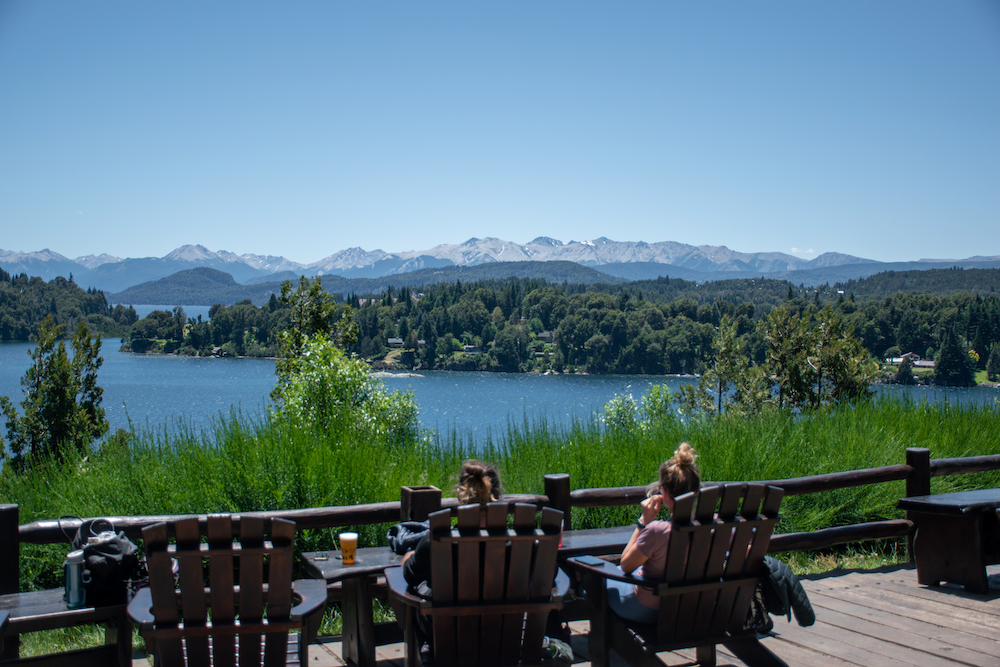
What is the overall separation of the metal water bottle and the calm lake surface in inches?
1823

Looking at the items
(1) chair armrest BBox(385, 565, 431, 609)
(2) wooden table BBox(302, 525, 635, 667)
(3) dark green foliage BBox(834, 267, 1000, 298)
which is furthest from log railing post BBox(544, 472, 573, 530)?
(3) dark green foliage BBox(834, 267, 1000, 298)

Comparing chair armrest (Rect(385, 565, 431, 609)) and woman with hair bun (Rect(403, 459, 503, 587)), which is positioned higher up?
woman with hair bun (Rect(403, 459, 503, 587))

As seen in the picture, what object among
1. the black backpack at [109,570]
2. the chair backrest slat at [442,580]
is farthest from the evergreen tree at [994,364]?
the black backpack at [109,570]

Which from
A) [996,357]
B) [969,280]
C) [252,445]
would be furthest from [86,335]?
[969,280]

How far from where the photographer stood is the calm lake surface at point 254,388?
2463 inches

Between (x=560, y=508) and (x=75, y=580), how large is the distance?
7.39 feet

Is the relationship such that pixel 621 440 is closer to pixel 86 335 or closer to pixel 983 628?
pixel 983 628

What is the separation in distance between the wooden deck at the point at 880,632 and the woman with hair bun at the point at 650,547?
52cm

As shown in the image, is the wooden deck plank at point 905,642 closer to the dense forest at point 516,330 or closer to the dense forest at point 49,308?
the dense forest at point 516,330

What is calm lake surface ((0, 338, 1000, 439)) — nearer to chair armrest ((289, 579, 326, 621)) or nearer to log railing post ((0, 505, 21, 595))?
log railing post ((0, 505, 21, 595))

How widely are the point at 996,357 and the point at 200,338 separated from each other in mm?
120550

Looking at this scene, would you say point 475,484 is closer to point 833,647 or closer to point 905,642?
point 833,647

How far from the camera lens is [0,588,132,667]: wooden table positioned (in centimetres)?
248

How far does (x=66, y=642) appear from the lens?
392cm
